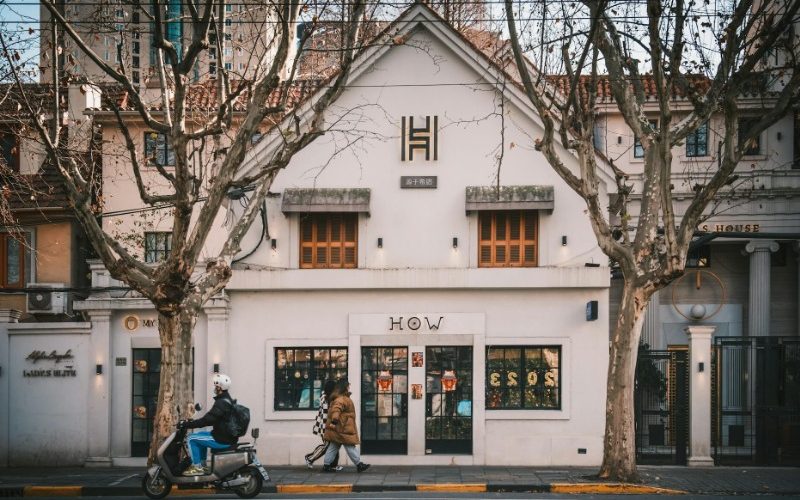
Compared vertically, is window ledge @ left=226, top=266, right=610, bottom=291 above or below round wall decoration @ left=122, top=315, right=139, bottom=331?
above

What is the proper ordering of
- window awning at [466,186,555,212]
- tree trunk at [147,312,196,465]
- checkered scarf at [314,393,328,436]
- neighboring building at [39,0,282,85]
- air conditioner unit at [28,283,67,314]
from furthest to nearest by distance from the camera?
air conditioner unit at [28,283,67,314], window awning at [466,186,555,212], checkered scarf at [314,393,328,436], tree trunk at [147,312,196,465], neighboring building at [39,0,282,85]

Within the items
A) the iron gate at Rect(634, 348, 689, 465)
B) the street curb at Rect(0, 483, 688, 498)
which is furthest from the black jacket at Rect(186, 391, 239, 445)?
the iron gate at Rect(634, 348, 689, 465)

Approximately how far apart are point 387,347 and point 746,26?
972 cm

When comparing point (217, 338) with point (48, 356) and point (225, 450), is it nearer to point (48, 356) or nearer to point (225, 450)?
point (48, 356)

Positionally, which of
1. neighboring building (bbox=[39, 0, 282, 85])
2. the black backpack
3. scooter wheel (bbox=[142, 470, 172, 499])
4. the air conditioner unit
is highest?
neighboring building (bbox=[39, 0, 282, 85])

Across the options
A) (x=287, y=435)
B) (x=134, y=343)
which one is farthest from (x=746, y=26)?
(x=134, y=343)

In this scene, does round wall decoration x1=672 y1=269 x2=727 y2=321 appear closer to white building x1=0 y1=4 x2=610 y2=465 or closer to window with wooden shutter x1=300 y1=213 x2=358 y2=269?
white building x1=0 y1=4 x2=610 y2=465

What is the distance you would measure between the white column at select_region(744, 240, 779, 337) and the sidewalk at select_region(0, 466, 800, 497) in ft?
26.6

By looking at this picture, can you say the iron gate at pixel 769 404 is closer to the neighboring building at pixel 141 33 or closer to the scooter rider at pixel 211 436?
the scooter rider at pixel 211 436

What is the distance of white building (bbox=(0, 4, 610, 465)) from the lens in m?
19.6

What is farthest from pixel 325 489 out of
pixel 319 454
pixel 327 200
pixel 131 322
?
pixel 131 322

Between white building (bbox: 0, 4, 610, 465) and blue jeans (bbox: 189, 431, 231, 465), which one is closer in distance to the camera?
blue jeans (bbox: 189, 431, 231, 465)

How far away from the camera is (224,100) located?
Result: 1580 centimetres

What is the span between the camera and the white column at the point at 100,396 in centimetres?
2038
